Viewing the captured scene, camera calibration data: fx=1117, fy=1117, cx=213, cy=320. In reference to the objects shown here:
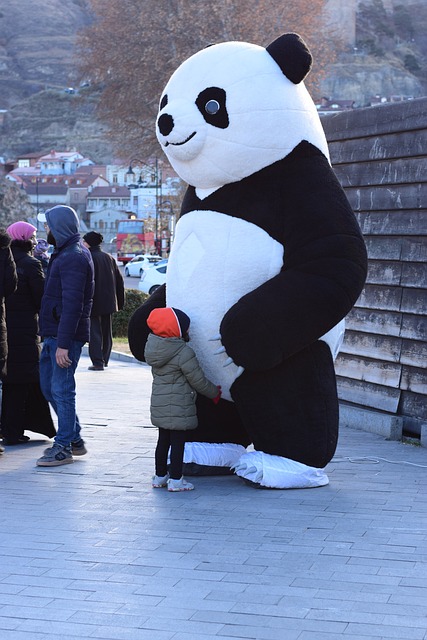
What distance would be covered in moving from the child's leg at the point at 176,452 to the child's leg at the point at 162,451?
5 cm

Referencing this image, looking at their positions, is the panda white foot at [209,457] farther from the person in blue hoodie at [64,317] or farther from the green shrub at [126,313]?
the green shrub at [126,313]

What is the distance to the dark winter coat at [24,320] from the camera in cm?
827

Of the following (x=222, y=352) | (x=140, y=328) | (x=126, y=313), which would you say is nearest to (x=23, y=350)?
(x=140, y=328)

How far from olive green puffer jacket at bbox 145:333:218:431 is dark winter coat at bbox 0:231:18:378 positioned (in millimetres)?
1638

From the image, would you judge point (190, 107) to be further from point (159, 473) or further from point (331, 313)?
point (159, 473)

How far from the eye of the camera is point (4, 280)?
7.88 metres

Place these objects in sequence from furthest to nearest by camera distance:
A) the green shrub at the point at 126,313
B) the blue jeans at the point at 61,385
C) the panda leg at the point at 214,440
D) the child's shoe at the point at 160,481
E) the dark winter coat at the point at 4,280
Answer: the green shrub at the point at 126,313
the dark winter coat at the point at 4,280
the blue jeans at the point at 61,385
the panda leg at the point at 214,440
the child's shoe at the point at 160,481

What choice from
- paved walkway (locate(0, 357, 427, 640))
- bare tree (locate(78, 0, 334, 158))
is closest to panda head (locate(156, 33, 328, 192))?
paved walkway (locate(0, 357, 427, 640))

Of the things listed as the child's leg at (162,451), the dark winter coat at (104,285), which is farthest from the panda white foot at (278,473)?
the dark winter coat at (104,285)

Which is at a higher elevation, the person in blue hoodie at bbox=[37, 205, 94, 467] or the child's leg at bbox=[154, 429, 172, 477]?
the person in blue hoodie at bbox=[37, 205, 94, 467]

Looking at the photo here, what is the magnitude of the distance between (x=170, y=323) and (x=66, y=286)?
117 centimetres

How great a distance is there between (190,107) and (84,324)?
5.82 ft

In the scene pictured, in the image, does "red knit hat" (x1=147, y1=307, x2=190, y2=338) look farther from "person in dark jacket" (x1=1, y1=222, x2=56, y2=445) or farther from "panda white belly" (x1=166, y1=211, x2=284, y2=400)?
"person in dark jacket" (x1=1, y1=222, x2=56, y2=445)

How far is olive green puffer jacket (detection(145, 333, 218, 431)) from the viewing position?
652cm
